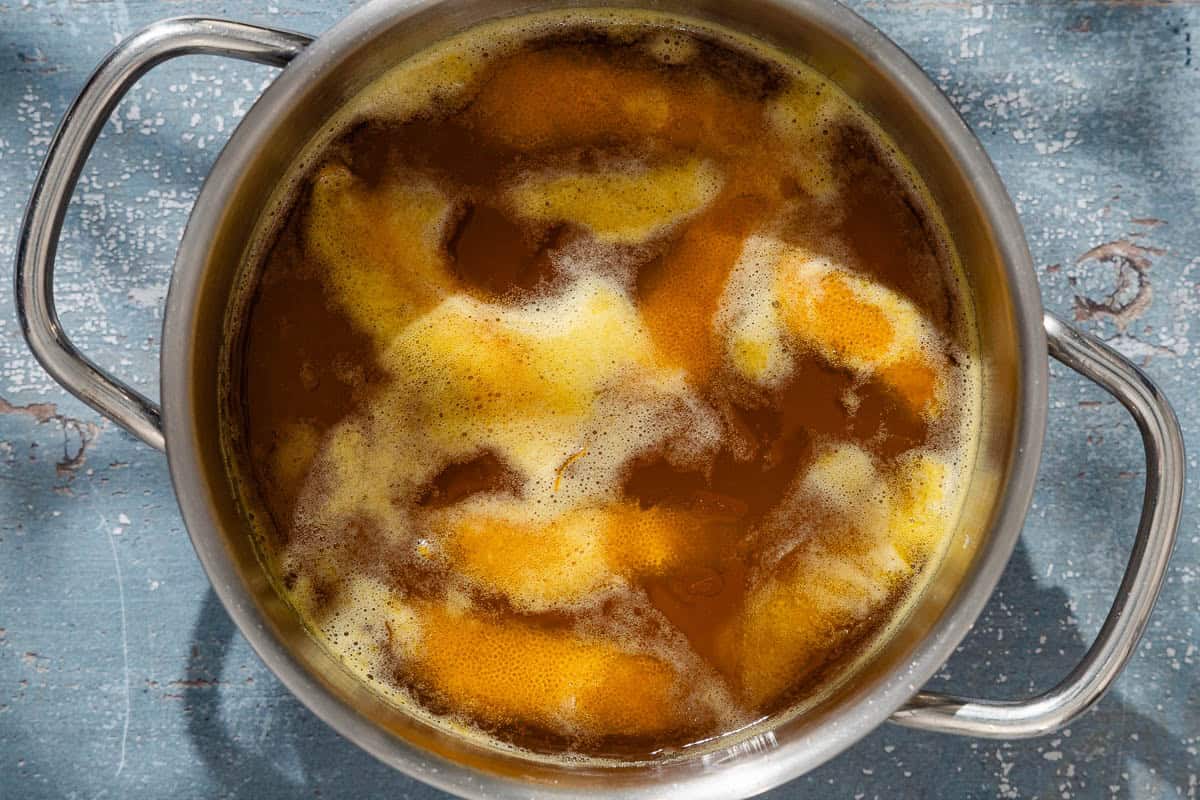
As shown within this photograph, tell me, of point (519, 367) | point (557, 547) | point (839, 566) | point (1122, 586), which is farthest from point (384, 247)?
point (1122, 586)

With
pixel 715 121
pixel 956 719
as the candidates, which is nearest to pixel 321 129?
pixel 715 121

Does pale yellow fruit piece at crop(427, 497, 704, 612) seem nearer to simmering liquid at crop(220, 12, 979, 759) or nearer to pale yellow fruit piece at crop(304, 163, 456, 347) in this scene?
simmering liquid at crop(220, 12, 979, 759)

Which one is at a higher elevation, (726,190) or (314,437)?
(726,190)

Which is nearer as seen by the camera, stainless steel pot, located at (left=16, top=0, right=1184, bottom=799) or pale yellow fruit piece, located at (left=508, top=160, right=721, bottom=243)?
stainless steel pot, located at (left=16, top=0, right=1184, bottom=799)

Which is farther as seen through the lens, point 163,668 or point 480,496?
point 163,668

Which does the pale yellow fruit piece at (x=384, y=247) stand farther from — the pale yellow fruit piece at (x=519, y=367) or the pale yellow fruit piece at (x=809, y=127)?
the pale yellow fruit piece at (x=809, y=127)

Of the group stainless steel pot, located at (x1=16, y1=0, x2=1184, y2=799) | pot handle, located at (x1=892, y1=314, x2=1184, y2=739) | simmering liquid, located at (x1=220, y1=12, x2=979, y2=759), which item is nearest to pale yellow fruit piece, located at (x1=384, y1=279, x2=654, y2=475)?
simmering liquid, located at (x1=220, y1=12, x2=979, y2=759)

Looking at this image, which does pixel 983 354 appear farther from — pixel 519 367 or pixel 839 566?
pixel 519 367

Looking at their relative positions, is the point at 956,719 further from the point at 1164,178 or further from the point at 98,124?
the point at 98,124
